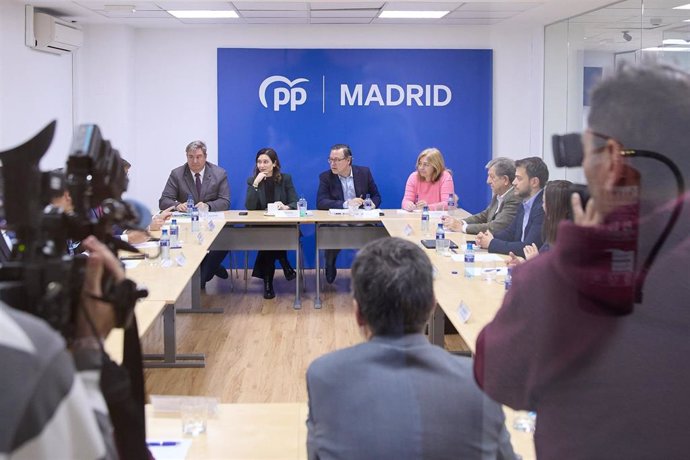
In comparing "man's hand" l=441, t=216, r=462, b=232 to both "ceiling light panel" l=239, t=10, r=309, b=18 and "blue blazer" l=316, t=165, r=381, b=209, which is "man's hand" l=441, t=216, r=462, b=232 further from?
"ceiling light panel" l=239, t=10, r=309, b=18

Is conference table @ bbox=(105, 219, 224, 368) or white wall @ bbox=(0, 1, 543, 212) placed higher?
white wall @ bbox=(0, 1, 543, 212)

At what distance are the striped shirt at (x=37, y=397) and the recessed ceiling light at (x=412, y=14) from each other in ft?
21.3

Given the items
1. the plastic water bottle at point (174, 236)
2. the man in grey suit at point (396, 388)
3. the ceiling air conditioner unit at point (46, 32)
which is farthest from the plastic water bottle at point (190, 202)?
the man in grey suit at point (396, 388)

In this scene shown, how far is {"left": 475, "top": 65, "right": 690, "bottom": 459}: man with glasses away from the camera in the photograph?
87 centimetres

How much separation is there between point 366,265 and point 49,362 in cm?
98

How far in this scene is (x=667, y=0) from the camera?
4574 mm

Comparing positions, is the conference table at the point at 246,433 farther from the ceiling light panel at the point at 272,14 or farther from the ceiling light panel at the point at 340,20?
the ceiling light panel at the point at 340,20

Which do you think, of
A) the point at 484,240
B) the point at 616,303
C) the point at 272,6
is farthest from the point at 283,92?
the point at 616,303

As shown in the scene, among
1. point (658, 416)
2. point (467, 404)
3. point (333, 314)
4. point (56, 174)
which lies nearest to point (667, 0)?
point (333, 314)

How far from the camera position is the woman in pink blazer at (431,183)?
657cm

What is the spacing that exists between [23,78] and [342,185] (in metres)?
5.15

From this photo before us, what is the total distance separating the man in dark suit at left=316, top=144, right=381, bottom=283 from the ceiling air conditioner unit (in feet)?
15.3

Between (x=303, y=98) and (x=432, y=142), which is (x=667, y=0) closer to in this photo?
(x=432, y=142)

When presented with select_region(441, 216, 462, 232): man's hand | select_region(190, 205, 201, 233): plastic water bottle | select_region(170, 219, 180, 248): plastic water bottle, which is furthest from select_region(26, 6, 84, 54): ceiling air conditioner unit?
select_region(441, 216, 462, 232): man's hand
